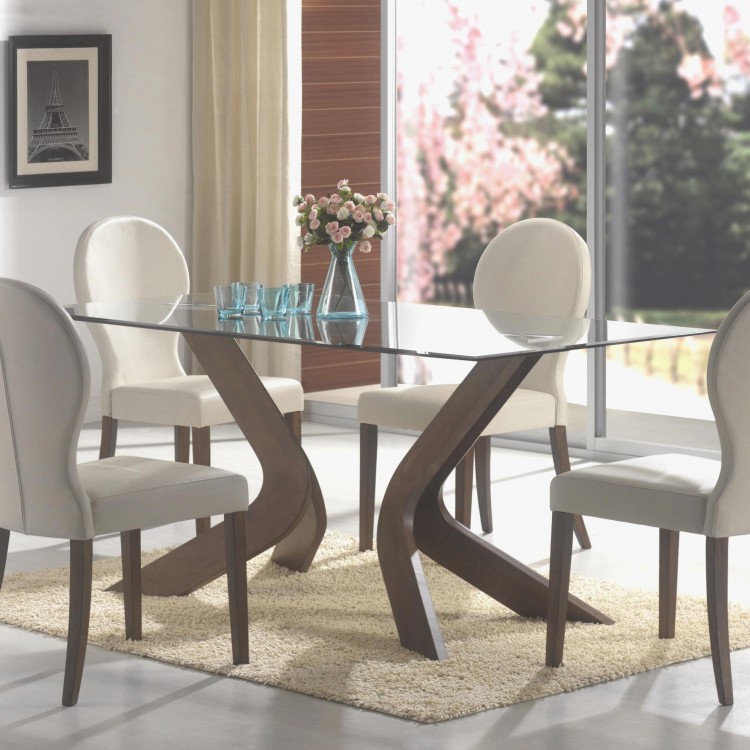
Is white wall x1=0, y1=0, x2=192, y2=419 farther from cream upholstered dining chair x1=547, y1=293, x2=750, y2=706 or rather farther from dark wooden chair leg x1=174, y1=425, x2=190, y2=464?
cream upholstered dining chair x1=547, y1=293, x2=750, y2=706

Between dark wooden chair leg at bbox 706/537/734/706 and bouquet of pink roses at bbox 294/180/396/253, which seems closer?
dark wooden chair leg at bbox 706/537/734/706

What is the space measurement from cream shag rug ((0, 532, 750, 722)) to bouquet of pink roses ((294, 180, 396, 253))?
95 centimetres

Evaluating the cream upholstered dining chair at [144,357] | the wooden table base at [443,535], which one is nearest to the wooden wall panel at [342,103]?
the cream upholstered dining chair at [144,357]

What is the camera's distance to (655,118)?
5949mm

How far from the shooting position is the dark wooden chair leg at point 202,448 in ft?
15.3

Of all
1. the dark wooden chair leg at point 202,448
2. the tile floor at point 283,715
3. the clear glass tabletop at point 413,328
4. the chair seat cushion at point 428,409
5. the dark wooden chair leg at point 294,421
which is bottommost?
the tile floor at point 283,715

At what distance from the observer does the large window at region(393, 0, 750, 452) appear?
19.1 feet

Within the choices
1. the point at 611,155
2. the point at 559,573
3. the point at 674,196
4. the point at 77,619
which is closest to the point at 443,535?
the point at 559,573

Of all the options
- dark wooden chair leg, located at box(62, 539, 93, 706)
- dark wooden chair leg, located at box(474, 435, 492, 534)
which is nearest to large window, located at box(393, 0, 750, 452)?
dark wooden chair leg, located at box(474, 435, 492, 534)

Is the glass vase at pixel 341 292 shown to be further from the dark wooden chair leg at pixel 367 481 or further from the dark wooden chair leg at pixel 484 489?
the dark wooden chair leg at pixel 484 489

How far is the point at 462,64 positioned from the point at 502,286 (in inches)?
75.6

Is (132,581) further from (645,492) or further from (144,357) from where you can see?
(144,357)

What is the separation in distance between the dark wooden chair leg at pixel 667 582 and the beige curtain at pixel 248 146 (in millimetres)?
3475

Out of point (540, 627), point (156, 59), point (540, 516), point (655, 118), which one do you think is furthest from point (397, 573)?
point (156, 59)
